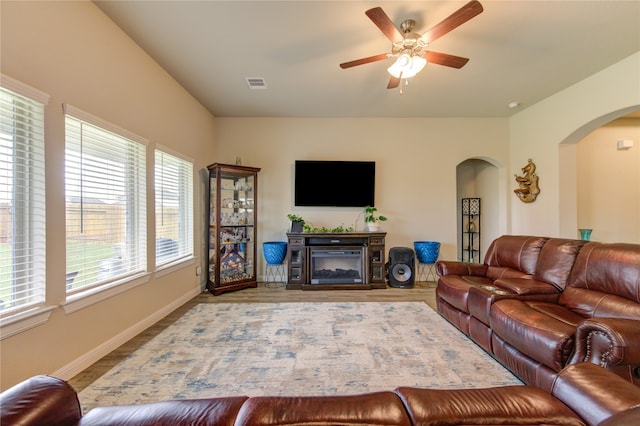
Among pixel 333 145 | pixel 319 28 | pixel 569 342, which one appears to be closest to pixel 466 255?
pixel 333 145

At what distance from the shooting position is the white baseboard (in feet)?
6.26

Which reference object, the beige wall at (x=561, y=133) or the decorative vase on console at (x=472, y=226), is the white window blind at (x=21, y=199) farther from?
the decorative vase on console at (x=472, y=226)

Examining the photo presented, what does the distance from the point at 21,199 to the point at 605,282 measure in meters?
4.22

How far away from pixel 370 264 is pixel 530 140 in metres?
3.42

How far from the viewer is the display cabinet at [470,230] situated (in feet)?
17.5

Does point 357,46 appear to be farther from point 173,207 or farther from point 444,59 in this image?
point 173,207

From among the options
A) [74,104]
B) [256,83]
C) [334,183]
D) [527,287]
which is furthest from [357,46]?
[527,287]

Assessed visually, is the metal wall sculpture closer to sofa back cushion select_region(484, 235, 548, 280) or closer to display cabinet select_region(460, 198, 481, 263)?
display cabinet select_region(460, 198, 481, 263)

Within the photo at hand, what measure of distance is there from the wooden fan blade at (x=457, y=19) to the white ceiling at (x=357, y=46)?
0.93 feet

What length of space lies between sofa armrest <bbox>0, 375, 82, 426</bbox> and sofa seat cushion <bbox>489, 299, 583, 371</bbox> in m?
2.39

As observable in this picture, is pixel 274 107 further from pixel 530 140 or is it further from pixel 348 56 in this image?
pixel 530 140

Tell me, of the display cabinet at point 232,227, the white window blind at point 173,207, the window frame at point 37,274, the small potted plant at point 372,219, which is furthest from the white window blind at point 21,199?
the small potted plant at point 372,219

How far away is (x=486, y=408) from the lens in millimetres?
895

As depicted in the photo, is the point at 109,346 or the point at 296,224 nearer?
the point at 109,346
